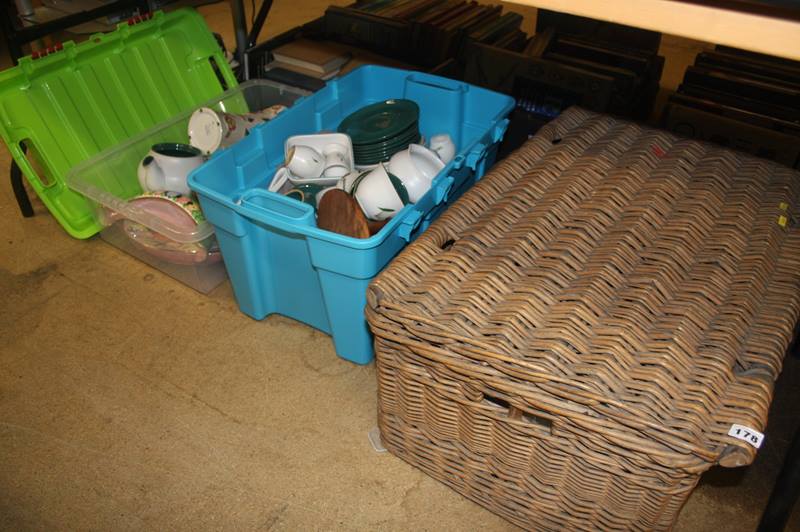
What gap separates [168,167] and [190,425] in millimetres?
585

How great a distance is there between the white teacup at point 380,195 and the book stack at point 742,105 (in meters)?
0.83

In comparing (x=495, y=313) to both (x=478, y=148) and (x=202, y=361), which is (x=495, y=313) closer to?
(x=478, y=148)

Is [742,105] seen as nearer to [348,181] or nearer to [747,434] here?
[348,181]

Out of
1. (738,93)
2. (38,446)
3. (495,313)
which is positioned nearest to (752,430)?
(495,313)

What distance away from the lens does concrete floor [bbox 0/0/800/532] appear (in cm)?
104

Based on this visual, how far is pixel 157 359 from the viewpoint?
51.0 inches

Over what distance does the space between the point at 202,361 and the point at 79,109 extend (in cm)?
71

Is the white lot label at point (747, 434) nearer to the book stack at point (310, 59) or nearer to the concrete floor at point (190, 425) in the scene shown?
the concrete floor at point (190, 425)

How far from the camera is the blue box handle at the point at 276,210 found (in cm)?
107

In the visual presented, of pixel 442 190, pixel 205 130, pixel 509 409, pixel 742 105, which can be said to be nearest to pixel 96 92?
pixel 205 130

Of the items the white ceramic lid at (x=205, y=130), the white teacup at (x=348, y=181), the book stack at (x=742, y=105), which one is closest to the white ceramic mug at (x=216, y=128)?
the white ceramic lid at (x=205, y=130)

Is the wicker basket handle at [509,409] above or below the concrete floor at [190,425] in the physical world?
above

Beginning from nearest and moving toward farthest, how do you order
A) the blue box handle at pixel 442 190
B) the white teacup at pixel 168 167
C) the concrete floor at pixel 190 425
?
the concrete floor at pixel 190 425, the blue box handle at pixel 442 190, the white teacup at pixel 168 167

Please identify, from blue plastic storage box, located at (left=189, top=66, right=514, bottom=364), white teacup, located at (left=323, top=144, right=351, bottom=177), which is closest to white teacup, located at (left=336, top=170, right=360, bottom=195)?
white teacup, located at (left=323, top=144, right=351, bottom=177)
